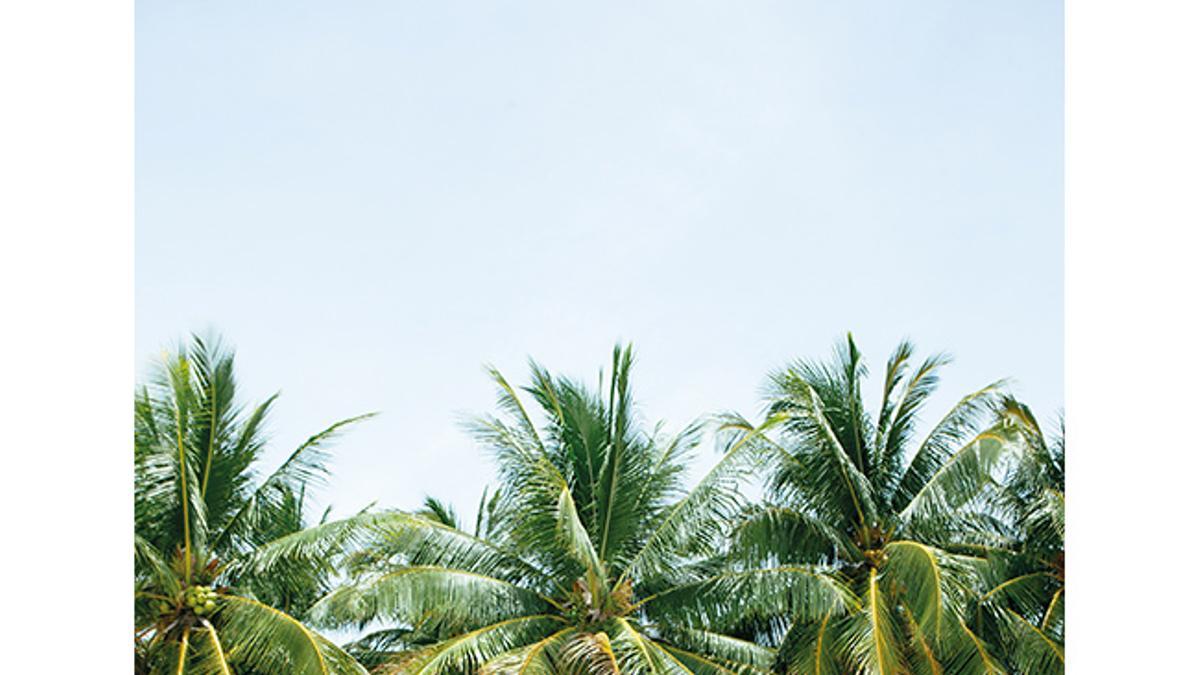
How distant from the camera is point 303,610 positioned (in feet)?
44.5

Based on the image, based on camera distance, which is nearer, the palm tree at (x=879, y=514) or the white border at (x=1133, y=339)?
the white border at (x=1133, y=339)

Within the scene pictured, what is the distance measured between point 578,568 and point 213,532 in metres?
3.60

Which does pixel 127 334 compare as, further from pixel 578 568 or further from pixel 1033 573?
pixel 1033 573

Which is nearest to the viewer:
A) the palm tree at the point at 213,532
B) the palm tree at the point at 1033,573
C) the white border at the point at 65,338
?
the white border at the point at 65,338

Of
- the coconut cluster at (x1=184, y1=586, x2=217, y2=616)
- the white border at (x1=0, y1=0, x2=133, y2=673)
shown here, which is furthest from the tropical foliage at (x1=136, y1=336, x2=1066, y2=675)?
the white border at (x1=0, y1=0, x2=133, y2=673)

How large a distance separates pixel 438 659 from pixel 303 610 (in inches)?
105

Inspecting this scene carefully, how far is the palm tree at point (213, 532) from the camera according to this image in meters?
11.5

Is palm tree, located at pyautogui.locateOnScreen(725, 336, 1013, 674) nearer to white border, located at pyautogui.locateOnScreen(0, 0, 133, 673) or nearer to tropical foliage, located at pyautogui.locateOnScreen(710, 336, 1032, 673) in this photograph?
tropical foliage, located at pyautogui.locateOnScreen(710, 336, 1032, 673)

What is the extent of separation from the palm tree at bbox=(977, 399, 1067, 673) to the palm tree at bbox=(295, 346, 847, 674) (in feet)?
6.34

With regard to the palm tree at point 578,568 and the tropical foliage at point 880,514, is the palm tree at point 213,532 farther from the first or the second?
the tropical foliage at point 880,514

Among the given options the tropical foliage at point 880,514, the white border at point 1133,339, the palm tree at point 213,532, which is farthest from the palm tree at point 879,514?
the white border at point 1133,339

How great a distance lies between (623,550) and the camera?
13344 mm

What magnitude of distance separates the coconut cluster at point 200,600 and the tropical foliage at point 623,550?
0.02 m

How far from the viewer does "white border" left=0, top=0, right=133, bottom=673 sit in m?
1.18
